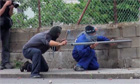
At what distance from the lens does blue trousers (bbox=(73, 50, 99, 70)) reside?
27.7 ft

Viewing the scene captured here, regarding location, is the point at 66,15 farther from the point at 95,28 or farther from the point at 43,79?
the point at 43,79

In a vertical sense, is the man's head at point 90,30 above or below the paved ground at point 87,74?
above

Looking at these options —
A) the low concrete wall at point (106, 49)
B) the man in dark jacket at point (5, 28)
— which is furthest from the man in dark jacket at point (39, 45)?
the man in dark jacket at point (5, 28)

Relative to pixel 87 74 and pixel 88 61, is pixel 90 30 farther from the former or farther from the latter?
pixel 87 74

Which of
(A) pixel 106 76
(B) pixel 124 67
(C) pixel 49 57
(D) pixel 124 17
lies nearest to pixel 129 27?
(D) pixel 124 17

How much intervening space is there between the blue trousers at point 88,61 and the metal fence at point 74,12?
1.20 m

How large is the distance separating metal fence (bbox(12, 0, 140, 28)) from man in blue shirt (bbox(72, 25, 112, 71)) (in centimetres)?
91

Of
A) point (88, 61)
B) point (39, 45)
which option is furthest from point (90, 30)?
point (39, 45)

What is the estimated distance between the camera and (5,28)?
30.7 ft

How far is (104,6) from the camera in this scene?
9.25 m

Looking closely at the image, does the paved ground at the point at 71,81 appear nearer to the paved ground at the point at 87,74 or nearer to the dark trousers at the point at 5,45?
the paved ground at the point at 87,74

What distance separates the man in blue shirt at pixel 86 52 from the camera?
8398 millimetres

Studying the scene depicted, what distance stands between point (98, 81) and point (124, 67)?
1.69 m

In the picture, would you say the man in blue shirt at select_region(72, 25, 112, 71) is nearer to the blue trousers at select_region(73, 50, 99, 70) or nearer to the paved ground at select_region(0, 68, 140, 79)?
the blue trousers at select_region(73, 50, 99, 70)
